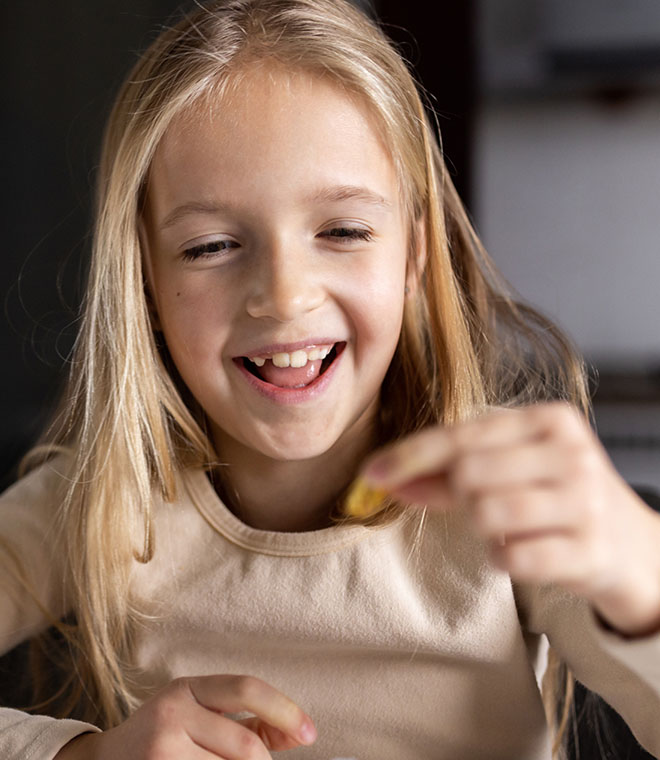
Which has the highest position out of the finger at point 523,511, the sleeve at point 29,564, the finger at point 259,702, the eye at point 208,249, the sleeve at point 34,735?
the eye at point 208,249

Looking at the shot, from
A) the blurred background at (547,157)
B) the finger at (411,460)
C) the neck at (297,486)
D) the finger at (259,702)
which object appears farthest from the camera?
the blurred background at (547,157)

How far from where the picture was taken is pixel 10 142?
2174 mm

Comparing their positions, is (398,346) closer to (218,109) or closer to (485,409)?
(485,409)

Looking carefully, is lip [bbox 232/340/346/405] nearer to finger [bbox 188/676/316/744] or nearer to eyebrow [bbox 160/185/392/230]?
eyebrow [bbox 160/185/392/230]

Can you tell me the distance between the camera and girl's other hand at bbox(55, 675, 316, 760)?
2.13ft

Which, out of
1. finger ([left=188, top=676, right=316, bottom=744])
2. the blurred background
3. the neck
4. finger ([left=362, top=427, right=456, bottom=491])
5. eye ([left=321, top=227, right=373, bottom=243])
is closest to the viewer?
finger ([left=362, top=427, right=456, bottom=491])

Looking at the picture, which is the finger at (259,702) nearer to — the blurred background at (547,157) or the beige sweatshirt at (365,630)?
the beige sweatshirt at (365,630)

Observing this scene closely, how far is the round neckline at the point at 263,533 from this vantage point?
2.69ft

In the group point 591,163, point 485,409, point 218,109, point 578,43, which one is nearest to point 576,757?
point 485,409

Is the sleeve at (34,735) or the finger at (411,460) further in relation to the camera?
the sleeve at (34,735)

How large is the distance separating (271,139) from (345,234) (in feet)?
0.31

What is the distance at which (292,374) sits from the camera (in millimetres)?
801

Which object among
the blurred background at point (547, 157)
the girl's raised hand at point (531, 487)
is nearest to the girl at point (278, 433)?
the girl's raised hand at point (531, 487)

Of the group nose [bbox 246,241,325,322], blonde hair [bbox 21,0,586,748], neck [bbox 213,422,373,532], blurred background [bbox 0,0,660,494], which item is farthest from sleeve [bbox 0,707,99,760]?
blurred background [bbox 0,0,660,494]
